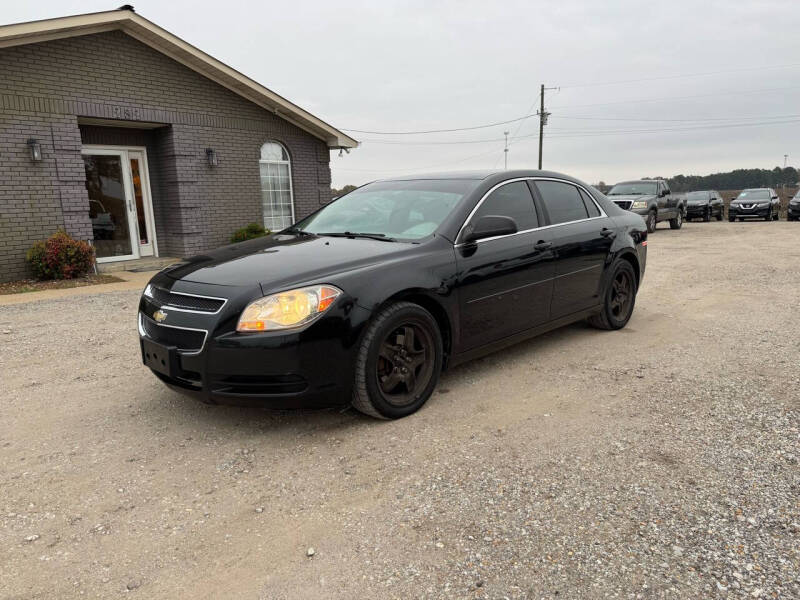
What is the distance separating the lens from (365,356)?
11.3 feet

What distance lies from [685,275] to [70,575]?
9960 millimetres

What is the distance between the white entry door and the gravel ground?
7.61 metres

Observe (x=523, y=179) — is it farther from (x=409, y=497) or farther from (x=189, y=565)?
(x=189, y=565)

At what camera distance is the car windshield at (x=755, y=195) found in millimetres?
27016

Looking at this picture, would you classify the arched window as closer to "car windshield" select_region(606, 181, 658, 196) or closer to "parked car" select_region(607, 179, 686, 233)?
"parked car" select_region(607, 179, 686, 233)

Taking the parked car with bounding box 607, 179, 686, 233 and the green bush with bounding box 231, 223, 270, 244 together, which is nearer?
the green bush with bounding box 231, 223, 270, 244

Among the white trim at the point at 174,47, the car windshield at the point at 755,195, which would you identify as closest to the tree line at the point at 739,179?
the car windshield at the point at 755,195

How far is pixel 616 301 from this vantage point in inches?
234

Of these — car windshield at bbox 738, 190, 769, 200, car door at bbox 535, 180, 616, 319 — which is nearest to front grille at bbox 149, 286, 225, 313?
car door at bbox 535, 180, 616, 319

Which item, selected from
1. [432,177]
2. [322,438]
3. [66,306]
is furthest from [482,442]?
[66,306]

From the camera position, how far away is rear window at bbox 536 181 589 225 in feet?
16.6

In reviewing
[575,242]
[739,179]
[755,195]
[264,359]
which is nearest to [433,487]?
[264,359]

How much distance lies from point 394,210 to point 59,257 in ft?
25.9

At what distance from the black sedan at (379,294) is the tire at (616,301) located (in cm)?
38
